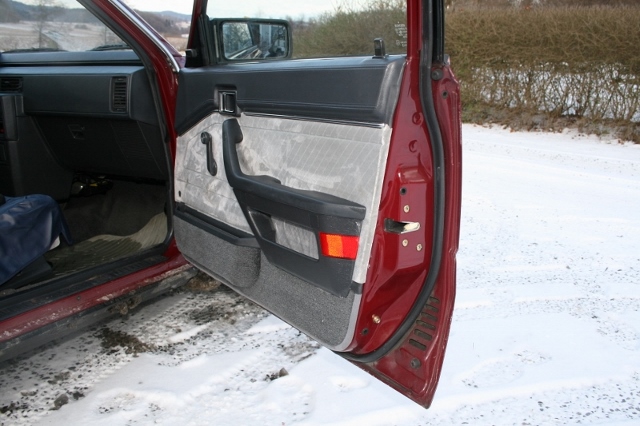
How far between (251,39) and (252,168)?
64 centimetres

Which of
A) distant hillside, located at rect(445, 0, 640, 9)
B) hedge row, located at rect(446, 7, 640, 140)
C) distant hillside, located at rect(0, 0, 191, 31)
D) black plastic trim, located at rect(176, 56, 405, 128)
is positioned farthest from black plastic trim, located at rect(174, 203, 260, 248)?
hedge row, located at rect(446, 7, 640, 140)

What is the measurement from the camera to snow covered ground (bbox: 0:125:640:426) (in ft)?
7.32

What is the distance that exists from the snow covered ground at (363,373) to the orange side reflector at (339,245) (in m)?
0.77

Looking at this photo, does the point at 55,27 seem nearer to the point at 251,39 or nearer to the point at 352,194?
the point at 251,39

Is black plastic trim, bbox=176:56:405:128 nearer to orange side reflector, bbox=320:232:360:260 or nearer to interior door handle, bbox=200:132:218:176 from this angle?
interior door handle, bbox=200:132:218:176

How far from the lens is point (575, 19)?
7.61 meters

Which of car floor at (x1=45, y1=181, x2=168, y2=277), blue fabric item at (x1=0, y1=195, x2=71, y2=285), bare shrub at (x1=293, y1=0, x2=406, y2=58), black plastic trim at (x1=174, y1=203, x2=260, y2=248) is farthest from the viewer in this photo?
car floor at (x1=45, y1=181, x2=168, y2=277)

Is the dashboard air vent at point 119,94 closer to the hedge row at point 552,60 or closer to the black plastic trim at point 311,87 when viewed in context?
the black plastic trim at point 311,87

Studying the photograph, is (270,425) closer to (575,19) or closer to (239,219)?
(239,219)

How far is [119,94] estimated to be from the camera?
9.36 ft

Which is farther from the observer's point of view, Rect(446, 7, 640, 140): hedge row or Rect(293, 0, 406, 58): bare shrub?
Rect(446, 7, 640, 140): hedge row

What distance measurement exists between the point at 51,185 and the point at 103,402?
185 cm

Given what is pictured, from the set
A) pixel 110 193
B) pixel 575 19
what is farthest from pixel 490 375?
pixel 575 19

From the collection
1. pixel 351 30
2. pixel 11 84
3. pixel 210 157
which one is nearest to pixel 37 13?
pixel 11 84
